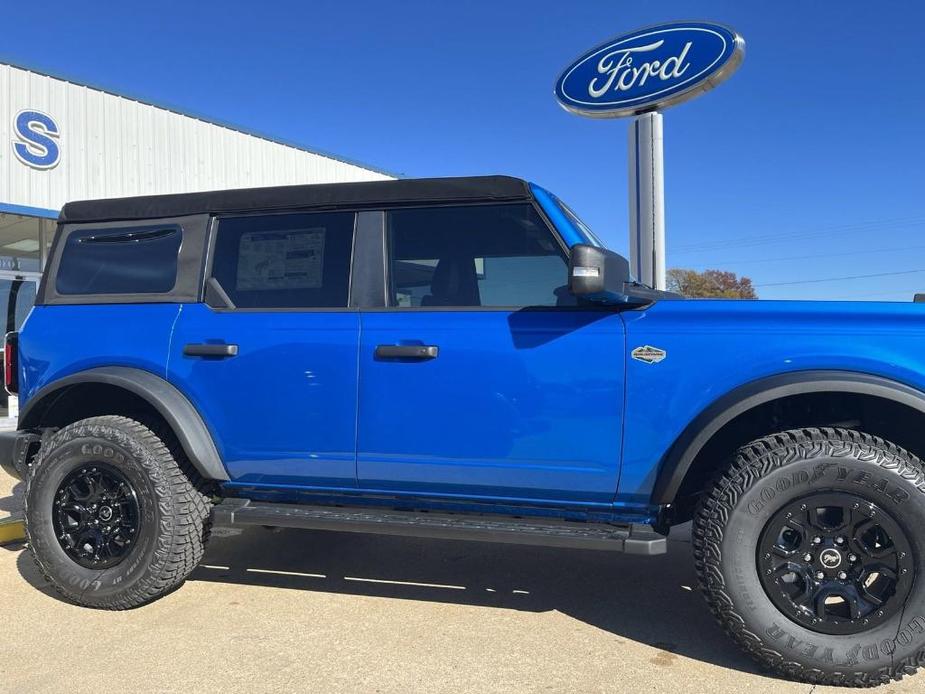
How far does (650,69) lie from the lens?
27.2 feet

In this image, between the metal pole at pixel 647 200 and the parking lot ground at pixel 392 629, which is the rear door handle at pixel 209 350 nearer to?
the parking lot ground at pixel 392 629

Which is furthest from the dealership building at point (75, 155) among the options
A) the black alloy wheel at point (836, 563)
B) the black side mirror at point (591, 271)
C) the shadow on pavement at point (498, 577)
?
the black alloy wheel at point (836, 563)

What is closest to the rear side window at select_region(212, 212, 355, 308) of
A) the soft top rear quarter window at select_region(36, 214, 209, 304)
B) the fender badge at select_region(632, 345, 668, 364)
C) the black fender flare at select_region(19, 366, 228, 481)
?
the soft top rear quarter window at select_region(36, 214, 209, 304)

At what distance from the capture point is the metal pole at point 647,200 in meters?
8.27

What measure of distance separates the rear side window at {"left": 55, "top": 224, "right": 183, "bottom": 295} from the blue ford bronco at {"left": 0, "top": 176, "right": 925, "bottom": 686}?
1 centimetres

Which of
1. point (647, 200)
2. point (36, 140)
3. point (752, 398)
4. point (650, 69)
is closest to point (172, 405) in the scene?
point (752, 398)

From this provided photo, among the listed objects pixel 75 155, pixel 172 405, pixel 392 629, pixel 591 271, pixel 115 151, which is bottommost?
pixel 392 629

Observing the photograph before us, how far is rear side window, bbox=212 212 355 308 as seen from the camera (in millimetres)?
3260

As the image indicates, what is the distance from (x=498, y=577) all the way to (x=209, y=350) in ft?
6.45

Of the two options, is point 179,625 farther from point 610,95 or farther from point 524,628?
point 610,95

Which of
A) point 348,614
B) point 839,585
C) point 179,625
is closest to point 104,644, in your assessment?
point 179,625

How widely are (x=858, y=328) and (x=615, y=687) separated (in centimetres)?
167

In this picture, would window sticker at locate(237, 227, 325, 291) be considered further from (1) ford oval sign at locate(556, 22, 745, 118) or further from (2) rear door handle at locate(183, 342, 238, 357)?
(1) ford oval sign at locate(556, 22, 745, 118)

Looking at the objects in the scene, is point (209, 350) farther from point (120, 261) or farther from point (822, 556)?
point (822, 556)
